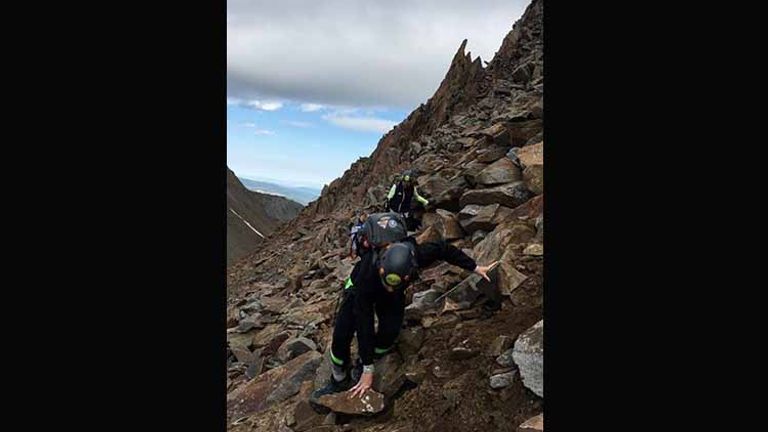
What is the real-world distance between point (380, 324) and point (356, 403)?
3.35 feet

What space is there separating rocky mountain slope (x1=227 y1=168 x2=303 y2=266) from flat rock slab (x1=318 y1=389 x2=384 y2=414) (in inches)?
4125

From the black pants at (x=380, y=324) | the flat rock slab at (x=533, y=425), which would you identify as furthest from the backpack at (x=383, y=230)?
the flat rock slab at (x=533, y=425)

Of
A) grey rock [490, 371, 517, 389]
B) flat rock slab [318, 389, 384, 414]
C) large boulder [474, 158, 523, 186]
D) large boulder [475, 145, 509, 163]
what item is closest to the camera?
grey rock [490, 371, 517, 389]

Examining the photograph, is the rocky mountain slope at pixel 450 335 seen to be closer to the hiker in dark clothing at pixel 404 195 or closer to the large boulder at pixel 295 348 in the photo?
the large boulder at pixel 295 348

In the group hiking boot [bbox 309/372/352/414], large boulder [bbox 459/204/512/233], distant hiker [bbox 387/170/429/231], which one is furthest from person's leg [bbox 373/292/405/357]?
distant hiker [bbox 387/170/429/231]

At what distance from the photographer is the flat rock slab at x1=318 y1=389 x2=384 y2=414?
6.15 m

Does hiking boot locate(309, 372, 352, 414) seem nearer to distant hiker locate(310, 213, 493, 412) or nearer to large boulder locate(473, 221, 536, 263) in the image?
distant hiker locate(310, 213, 493, 412)

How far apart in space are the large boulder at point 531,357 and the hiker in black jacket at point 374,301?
132 centimetres

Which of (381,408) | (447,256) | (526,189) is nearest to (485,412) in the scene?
(381,408)

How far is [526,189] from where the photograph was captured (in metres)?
10.5

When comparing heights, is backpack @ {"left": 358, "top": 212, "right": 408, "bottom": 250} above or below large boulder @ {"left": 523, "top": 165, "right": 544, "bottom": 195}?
below

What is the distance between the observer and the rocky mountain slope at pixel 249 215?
12854 centimetres

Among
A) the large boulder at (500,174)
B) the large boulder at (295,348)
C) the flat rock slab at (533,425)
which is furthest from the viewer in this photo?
the large boulder at (500,174)
